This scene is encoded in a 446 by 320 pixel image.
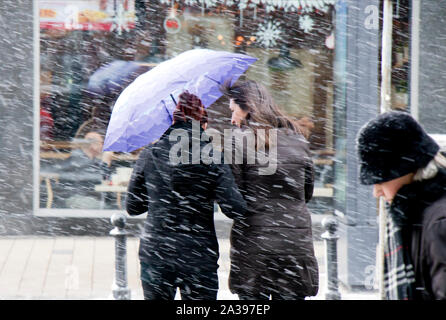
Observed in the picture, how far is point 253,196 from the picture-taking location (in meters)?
4.46

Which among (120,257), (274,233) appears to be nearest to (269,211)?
(274,233)

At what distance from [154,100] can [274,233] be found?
51.8 inches

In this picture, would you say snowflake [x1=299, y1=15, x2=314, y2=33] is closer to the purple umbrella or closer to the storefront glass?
the storefront glass

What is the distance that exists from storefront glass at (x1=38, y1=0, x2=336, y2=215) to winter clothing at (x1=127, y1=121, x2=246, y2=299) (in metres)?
5.62

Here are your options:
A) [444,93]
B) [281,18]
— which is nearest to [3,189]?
[281,18]

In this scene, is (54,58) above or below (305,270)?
above

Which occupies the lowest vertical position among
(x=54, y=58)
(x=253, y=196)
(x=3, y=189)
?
(x=253, y=196)

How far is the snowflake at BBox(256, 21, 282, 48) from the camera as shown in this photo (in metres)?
10.1

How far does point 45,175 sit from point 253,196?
623 cm

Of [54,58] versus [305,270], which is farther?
[54,58]

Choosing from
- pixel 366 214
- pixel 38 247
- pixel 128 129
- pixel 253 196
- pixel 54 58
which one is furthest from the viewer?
pixel 54 58

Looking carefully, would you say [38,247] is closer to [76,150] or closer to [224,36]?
[76,150]

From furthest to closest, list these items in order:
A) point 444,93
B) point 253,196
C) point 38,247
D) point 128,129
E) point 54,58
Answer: point 54,58 < point 38,247 < point 444,93 < point 128,129 < point 253,196

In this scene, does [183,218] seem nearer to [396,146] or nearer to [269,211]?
[269,211]
